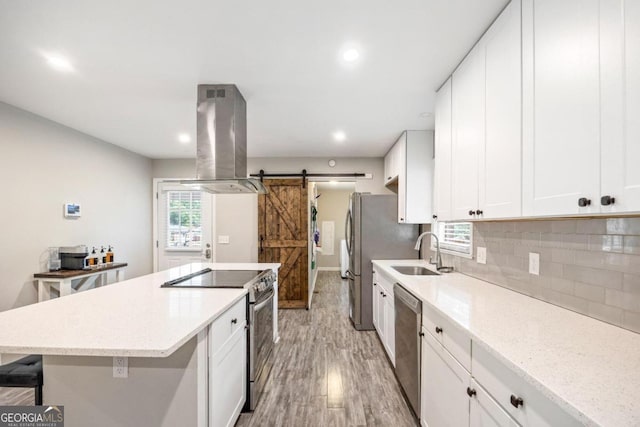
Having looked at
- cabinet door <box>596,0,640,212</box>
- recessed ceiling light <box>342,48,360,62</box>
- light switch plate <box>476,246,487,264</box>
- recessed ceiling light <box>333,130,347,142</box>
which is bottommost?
light switch plate <box>476,246,487,264</box>

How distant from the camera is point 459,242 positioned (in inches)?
110

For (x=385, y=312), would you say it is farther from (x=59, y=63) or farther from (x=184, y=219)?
(x=184, y=219)

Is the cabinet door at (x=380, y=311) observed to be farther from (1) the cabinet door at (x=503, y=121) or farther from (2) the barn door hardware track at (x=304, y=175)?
(2) the barn door hardware track at (x=304, y=175)

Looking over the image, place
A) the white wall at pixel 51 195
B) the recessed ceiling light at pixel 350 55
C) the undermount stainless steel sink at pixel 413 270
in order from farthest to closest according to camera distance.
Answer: the undermount stainless steel sink at pixel 413 270 → the white wall at pixel 51 195 → the recessed ceiling light at pixel 350 55

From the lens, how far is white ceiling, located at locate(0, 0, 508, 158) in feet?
5.04

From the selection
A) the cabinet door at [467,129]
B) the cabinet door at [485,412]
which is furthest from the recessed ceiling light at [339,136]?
the cabinet door at [485,412]

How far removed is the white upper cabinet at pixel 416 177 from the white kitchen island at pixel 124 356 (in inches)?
98.8

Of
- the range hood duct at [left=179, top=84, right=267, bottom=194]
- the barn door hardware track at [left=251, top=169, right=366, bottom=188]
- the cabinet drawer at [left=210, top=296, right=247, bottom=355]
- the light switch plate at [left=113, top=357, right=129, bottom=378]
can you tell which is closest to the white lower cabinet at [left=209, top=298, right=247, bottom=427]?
the cabinet drawer at [left=210, top=296, right=247, bottom=355]

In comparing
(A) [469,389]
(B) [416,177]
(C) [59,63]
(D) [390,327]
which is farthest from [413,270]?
(C) [59,63]

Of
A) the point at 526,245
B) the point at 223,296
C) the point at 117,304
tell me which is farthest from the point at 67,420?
the point at 526,245

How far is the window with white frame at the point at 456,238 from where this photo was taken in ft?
8.41

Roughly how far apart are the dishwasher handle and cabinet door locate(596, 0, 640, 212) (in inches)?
46.6

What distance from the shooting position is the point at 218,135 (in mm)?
2445

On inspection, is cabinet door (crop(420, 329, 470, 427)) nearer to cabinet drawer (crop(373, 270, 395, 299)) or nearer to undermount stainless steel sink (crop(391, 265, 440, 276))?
cabinet drawer (crop(373, 270, 395, 299))
